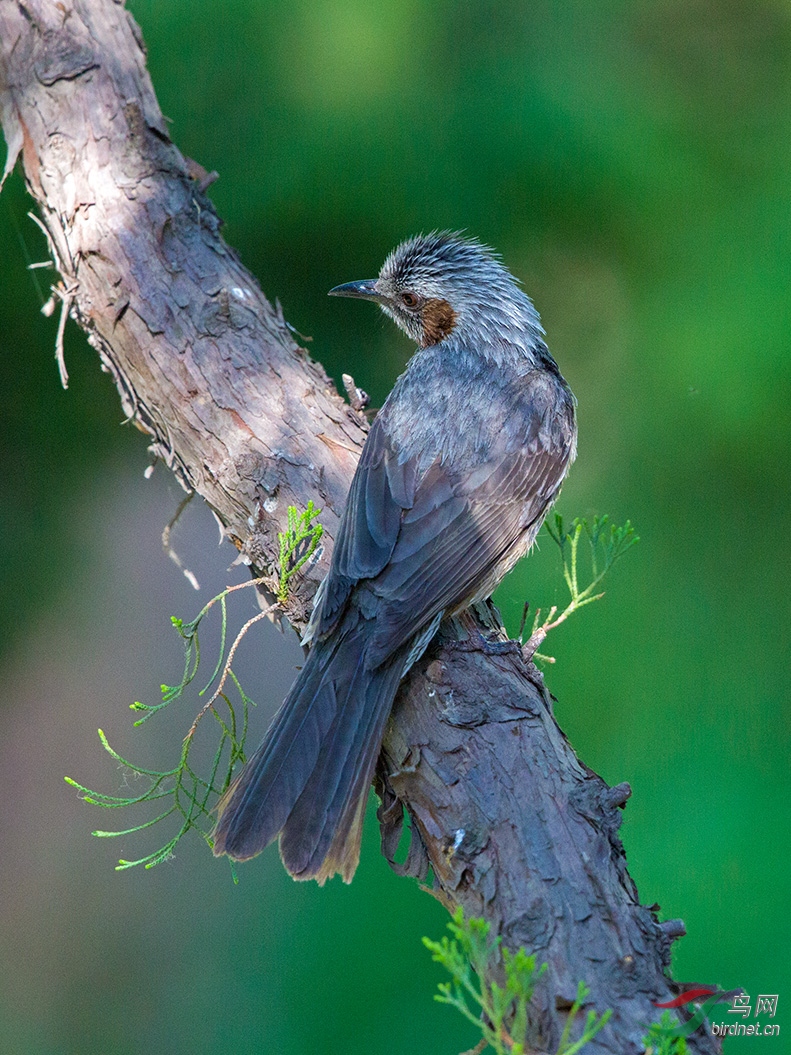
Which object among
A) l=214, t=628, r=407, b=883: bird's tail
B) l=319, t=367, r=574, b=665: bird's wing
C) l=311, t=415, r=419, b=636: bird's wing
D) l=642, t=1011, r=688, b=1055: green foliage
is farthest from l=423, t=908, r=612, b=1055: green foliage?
l=311, t=415, r=419, b=636: bird's wing

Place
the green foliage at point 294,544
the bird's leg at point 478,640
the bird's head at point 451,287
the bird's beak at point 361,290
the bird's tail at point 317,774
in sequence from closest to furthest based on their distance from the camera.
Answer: the bird's tail at point 317,774, the green foliage at point 294,544, the bird's leg at point 478,640, the bird's head at point 451,287, the bird's beak at point 361,290

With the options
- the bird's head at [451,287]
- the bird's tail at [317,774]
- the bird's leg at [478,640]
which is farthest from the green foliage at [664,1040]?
the bird's head at [451,287]

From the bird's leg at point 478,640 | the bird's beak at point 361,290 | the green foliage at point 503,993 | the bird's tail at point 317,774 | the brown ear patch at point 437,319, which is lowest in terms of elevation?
the green foliage at point 503,993

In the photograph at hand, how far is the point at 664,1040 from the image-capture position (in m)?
1.38

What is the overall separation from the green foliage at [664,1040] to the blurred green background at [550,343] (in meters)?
A: 2.16

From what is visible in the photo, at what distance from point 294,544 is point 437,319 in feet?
3.89

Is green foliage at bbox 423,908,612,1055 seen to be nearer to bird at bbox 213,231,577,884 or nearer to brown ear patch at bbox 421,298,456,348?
bird at bbox 213,231,577,884

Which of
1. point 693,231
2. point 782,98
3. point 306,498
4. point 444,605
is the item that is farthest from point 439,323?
point 782,98

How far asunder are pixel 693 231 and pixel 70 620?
9.83 feet

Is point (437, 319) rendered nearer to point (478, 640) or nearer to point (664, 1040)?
point (478, 640)

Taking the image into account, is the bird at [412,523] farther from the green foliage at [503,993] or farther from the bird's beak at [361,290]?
the green foliage at [503,993]

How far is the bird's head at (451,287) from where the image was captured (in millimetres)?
2867

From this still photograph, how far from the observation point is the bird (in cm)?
189

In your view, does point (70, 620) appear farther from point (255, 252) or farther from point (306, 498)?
point (306, 498)
